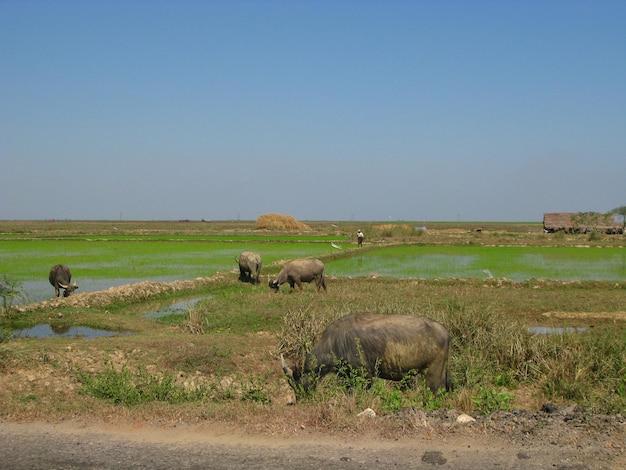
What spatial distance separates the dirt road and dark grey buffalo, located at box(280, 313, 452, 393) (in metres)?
1.40

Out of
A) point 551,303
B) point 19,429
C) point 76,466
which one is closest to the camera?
point 76,466

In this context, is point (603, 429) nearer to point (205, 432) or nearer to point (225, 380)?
point (205, 432)

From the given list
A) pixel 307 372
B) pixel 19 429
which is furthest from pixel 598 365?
pixel 19 429

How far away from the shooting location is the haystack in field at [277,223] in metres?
56.3

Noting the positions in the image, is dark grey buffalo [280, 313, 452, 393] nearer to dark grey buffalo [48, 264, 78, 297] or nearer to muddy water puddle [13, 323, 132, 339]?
muddy water puddle [13, 323, 132, 339]

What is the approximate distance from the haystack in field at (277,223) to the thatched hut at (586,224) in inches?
972

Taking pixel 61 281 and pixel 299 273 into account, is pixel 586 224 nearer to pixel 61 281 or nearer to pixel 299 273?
pixel 299 273

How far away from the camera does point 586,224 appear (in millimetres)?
47562

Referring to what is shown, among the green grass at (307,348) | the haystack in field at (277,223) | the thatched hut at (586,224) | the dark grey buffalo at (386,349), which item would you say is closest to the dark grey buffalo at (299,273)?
the green grass at (307,348)

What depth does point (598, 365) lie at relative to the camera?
21.6 ft

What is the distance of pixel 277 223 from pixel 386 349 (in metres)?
51.0

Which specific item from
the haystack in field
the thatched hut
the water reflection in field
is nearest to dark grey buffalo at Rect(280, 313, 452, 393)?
the water reflection in field

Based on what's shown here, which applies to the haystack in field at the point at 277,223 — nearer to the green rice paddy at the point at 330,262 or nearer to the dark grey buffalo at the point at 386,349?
the green rice paddy at the point at 330,262

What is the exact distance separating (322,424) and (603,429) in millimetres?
2257
